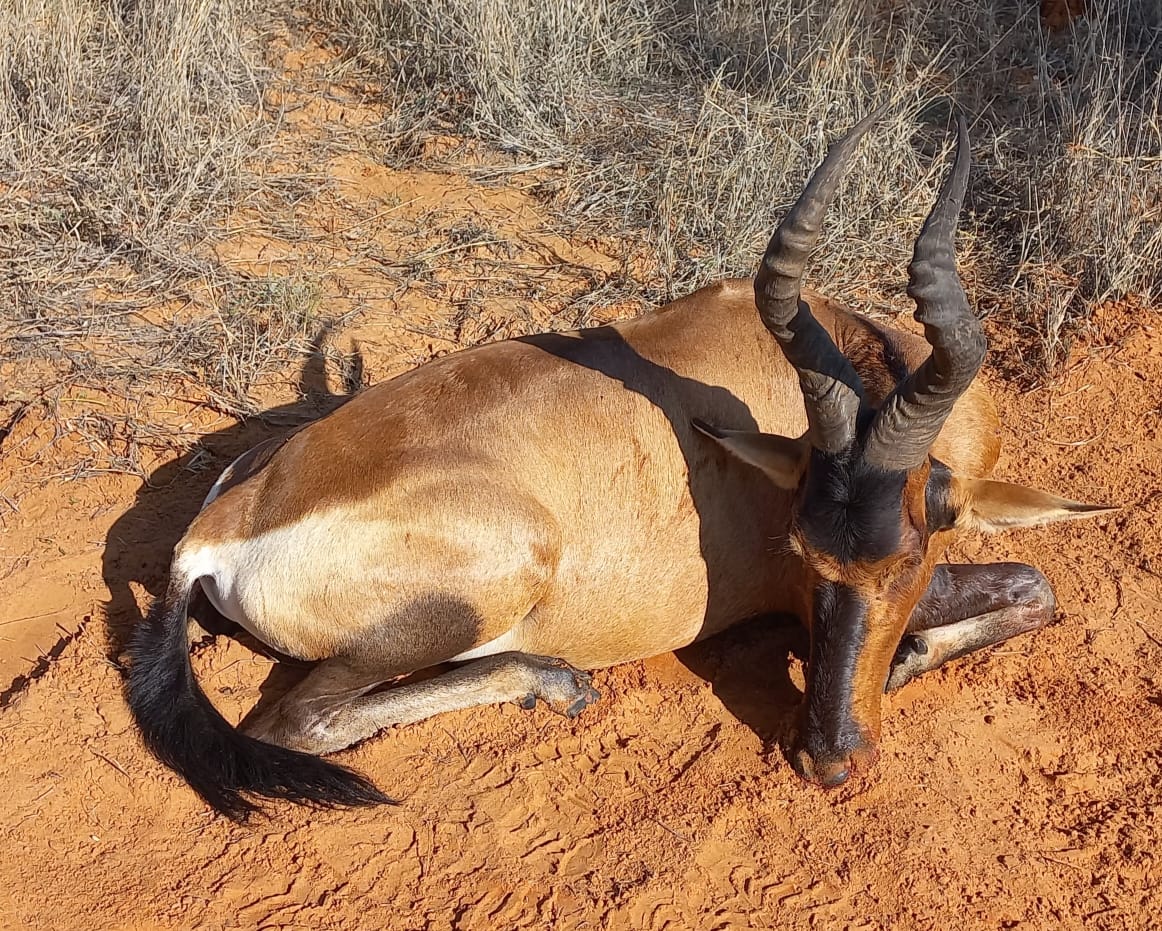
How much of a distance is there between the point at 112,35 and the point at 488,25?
299 centimetres

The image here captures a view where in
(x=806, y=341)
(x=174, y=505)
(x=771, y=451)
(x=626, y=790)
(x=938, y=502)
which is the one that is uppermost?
(x=806, y=341)

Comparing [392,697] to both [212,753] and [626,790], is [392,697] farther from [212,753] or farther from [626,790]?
[626,790]

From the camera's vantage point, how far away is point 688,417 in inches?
201

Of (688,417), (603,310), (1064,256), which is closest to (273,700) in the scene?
(688,417)

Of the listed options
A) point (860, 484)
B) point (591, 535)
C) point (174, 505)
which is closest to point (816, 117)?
point (591, 535)

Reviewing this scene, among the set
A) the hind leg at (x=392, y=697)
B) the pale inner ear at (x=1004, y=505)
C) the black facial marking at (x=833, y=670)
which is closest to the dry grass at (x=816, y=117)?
the pale inner ear at (x=1004, y=505)

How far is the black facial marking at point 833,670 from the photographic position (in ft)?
14.6

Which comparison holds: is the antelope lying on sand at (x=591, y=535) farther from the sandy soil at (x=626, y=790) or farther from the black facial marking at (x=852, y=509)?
the sandy soil at (x=626, y=790)

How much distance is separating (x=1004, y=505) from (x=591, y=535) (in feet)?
5.43

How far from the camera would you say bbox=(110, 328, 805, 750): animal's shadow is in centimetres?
512

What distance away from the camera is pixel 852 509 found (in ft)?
14.0

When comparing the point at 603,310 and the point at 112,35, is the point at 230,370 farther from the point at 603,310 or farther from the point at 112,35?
the point at 112,35

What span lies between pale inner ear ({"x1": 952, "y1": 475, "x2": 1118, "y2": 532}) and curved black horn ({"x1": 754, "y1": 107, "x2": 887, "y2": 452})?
605 mm

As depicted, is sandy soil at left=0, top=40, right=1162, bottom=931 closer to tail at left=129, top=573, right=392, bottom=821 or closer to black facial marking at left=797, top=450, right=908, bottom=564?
→ tail at left=129, top=573, right=392, bottom=821
